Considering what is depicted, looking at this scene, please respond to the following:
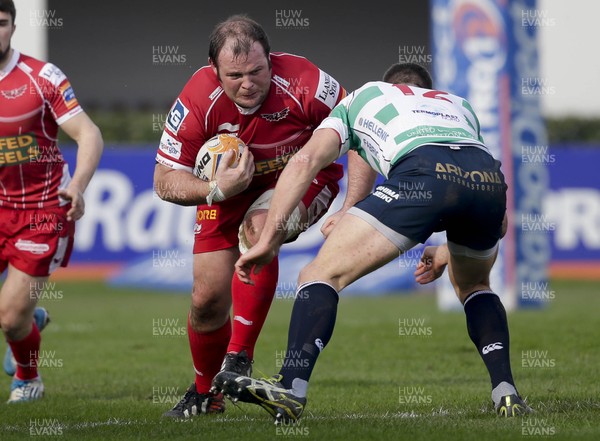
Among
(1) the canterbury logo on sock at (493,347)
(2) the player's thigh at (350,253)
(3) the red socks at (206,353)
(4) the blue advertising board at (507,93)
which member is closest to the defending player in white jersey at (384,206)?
(2) the player's thigh at (350,253)

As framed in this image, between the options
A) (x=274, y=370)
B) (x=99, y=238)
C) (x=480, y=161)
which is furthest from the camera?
(x=99, y=238)

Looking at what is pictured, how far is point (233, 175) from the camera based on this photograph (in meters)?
6.64

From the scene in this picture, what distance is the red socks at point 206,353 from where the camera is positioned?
7.46m

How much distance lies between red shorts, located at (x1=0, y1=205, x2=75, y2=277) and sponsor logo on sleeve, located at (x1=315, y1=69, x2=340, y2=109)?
2480mm

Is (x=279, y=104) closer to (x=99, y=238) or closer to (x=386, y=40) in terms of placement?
(x=99, y=238)

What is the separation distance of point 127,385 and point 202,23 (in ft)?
68.4

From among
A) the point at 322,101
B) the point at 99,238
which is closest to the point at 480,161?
the point at 322,101

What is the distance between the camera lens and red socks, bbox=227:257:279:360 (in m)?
7.10

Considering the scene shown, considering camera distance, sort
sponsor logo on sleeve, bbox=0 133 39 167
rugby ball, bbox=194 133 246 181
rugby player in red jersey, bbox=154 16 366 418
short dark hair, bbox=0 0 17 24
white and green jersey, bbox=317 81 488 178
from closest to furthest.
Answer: white and green jersey, bbox=317 81 488 178 → rugby player in red jersey, bbox=154 16 366 418 → rugby ball, bbox=194 133 246 181 → short dark hair, bbox=0 0 17 24 → sponsor logo on sleeve, bbox=0 133 39 167

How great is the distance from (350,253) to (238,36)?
1.65 metres

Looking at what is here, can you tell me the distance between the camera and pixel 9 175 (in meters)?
8.42

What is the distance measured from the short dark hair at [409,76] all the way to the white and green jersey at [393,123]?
18.9 inches

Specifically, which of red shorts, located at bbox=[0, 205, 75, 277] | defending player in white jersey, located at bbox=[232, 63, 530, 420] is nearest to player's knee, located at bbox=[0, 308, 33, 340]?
red shorts, located at bbox=[0, 205, 75, 277]

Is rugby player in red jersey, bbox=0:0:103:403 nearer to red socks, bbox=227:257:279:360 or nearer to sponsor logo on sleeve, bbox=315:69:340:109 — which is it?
red socks, bbox=227:257:279:360
